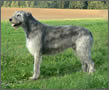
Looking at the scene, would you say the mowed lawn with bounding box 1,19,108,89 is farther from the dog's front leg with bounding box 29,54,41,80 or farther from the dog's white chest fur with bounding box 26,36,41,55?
the dog's white chest fur with bounding box 26,36,41,55

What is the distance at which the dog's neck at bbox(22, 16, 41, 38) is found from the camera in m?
7.89

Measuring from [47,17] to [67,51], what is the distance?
1493 mm

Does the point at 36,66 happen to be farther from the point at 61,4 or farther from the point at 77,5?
the point at 77,5

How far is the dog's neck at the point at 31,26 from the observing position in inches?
311

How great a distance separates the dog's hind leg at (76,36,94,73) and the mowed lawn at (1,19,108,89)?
0.72 feet

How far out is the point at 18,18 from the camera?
771cm

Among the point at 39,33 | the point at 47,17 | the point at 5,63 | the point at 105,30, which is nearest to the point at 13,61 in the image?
the point at 5,63

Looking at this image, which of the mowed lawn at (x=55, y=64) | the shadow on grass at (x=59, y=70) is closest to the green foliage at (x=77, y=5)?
the mowed lawn at (x=55, y=64)

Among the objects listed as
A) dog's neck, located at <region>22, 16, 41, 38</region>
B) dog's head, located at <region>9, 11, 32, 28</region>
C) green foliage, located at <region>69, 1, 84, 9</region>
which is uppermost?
green foliage, located at <region>69, 1, 84, 9</region>

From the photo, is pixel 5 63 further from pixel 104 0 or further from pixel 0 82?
pixel 104 0

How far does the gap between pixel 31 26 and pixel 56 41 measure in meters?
1.01

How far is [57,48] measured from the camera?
27.5 ft

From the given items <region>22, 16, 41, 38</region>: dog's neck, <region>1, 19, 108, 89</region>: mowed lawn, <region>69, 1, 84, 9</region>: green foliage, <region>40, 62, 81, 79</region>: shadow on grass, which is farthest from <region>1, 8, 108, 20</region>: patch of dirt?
<region>40, 62, 81, 79</region>: shadow on grass

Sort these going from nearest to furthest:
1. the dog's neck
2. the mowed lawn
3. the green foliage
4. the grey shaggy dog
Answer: the mowed lawn → the dog's neck → the grey shaggy dog → the green foliage
